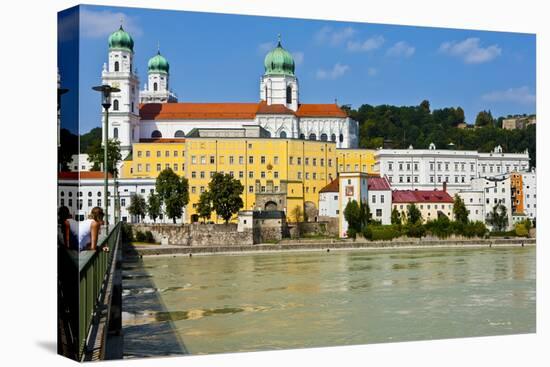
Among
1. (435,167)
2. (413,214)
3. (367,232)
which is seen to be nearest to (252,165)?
(367,232)

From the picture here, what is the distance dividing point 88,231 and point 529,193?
14932 mm

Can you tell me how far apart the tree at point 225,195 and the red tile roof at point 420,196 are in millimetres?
5986

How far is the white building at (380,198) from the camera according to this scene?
2851 centimetres

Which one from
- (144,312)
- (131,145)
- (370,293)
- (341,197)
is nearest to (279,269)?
(370,293)

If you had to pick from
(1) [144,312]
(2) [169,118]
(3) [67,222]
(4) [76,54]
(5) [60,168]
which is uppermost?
(2) [169,118]

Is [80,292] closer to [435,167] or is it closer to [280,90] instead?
[435,167]

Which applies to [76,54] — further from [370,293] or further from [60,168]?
[370,293]

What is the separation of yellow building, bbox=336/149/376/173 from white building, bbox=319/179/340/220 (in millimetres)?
2408

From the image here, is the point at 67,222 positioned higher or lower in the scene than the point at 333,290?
higher

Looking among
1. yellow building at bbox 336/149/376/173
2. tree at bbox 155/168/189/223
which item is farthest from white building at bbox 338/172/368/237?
tree at bbox 155/168/189/223

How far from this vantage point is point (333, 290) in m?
15.4

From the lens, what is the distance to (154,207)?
29.3 m

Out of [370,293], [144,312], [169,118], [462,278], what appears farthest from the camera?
[169,118]

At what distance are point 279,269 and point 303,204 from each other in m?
13.8
